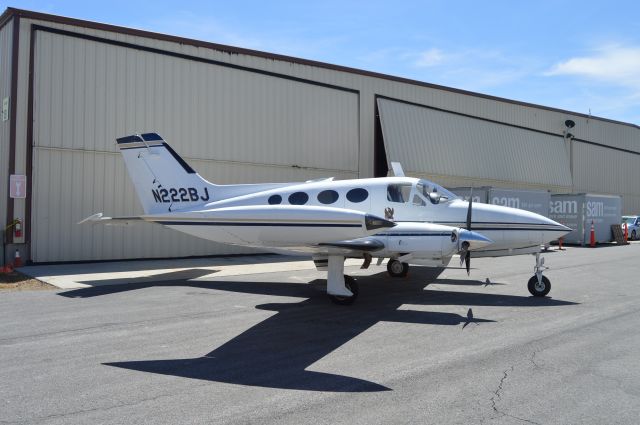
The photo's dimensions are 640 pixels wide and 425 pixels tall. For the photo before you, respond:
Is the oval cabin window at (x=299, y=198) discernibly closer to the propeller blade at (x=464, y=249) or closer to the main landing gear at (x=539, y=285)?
the propeller blade at (x=464, y=249)

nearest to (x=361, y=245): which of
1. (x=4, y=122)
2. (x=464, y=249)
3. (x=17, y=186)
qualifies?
(x=464, y=249)

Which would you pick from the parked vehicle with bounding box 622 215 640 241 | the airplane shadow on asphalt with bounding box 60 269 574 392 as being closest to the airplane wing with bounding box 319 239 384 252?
the airplane shadow on asphalt with bounding box 60 269 574 392

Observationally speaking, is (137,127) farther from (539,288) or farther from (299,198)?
(539,288)

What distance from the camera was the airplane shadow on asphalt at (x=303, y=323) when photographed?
601cm

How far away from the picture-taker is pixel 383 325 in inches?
346

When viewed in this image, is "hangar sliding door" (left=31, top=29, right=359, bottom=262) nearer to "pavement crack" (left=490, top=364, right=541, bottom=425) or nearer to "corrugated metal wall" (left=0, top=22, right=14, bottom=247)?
"corrugated metal wall" (left=0, top=22, right=14, bottom=247)

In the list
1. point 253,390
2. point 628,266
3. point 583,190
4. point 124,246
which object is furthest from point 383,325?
point 583,190

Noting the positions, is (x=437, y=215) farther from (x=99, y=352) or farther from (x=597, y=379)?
(x=99, y=352)

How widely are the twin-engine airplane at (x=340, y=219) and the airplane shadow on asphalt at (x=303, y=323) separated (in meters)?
0.79

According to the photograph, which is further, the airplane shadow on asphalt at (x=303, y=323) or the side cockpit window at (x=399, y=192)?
the side cockpit window at (x=399, y=192)

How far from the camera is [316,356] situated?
688cm

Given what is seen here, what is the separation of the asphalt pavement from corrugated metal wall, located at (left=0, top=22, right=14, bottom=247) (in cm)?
644

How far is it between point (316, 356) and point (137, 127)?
14.3 m

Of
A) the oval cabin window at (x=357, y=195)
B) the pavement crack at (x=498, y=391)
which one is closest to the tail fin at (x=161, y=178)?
the oval cabin window at (x=357, y=195)
